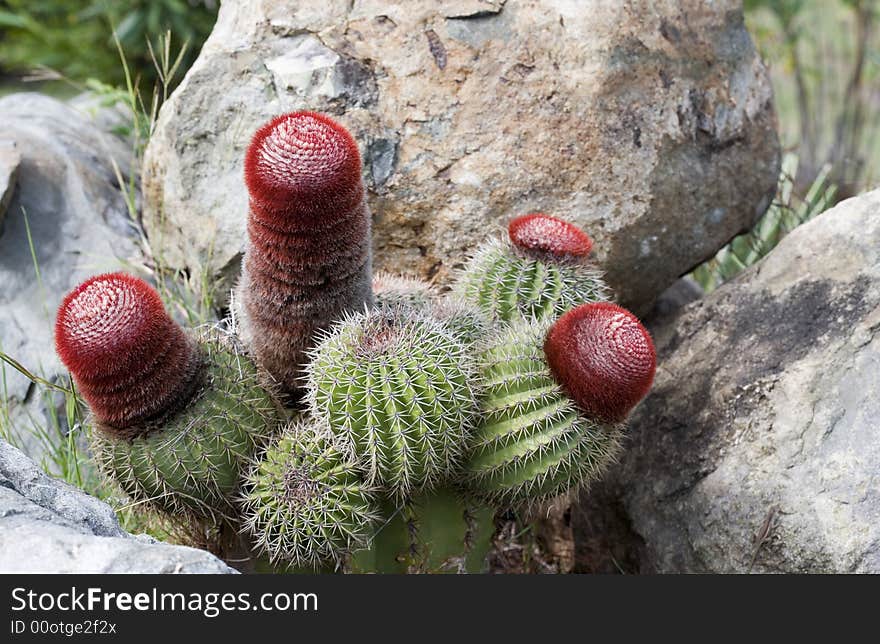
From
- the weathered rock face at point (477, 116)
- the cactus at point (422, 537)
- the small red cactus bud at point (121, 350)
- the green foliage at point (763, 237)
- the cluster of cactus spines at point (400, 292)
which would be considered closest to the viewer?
the small red cactus bud at point (121, 350)

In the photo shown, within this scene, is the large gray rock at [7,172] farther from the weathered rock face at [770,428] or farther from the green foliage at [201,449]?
the weathered rock face at [770,428]

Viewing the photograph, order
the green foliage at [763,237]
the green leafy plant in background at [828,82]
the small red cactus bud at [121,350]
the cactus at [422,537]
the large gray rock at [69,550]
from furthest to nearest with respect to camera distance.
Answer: the green leafy plant in background at [828,82] < the green foliage at [763,237] < the cactus at [422,537] < the small red cactus bud at [121,350] < the large gray rock at [69,550]

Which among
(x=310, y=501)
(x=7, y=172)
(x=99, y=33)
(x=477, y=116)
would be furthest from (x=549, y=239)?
(x=99, y=33)

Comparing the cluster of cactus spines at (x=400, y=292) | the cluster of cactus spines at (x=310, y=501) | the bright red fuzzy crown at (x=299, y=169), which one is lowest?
the cluster of cactus spines at (x=310, y=501)

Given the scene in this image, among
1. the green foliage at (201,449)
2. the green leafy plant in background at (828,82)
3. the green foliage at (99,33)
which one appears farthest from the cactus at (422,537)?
the green foliage at (99,33)

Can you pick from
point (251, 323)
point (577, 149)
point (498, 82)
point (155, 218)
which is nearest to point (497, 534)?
point (251, 323)

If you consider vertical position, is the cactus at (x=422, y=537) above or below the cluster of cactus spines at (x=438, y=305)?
below

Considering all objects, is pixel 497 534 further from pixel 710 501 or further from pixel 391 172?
pixel 391 172

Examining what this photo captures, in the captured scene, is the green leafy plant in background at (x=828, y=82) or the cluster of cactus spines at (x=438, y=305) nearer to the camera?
the cluster of cactus spines at (x=438, y=305)
